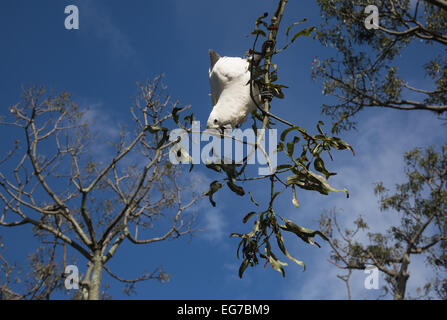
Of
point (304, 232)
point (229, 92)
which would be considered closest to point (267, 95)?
point (229, 92)

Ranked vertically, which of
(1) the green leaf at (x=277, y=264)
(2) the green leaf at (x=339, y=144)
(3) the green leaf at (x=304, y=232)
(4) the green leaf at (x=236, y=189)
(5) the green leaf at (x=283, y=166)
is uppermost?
(2) the green leaf at (x=339, y=144)

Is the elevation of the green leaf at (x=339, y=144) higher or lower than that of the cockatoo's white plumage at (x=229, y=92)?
lower

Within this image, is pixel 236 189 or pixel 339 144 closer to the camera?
pixel 236 189

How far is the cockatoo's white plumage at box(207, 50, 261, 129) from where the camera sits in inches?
25.3

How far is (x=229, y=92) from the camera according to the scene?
2.24ft

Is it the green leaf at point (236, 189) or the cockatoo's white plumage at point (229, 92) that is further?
the cockatoo's white plumage at point (229, 92)

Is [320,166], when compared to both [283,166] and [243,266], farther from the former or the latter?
[243,266]

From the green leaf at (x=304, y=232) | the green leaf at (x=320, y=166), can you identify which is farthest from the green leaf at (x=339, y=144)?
the green leaf at (x=304, y=232)

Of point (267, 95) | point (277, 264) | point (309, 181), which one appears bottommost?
point (277, 264)

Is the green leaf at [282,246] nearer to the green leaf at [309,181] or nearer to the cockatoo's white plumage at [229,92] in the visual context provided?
the green leaf at [309,181]

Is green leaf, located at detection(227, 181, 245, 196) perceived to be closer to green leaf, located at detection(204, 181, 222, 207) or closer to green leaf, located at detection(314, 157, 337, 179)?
green leaf, located at detection(204, 181, 222, 207)

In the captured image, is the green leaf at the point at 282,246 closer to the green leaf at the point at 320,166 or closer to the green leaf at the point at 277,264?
the green leaf at the point at 277,264

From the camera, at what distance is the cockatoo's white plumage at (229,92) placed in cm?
64
